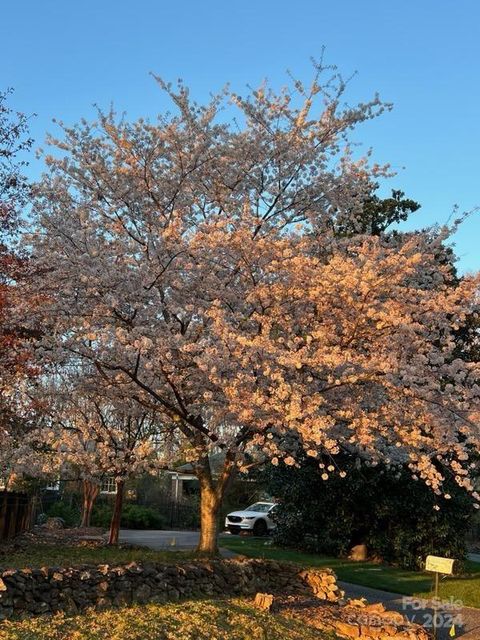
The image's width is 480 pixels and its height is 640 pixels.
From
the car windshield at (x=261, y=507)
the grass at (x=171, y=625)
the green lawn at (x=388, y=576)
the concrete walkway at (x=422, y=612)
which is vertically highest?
the car windshield at (x=261, y=507)

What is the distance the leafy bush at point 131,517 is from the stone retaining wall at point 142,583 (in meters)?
15.6

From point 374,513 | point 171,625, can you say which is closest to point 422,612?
point 171,625

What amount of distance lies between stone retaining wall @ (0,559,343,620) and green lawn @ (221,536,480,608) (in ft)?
3.47

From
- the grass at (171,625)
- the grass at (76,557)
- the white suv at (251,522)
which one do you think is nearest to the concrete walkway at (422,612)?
the grass at (171,625)

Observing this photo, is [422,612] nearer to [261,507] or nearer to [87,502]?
[87,502]

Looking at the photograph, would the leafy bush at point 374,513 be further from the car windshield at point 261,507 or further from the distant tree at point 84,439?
the car windshield at point 261,507

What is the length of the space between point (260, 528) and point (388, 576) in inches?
439

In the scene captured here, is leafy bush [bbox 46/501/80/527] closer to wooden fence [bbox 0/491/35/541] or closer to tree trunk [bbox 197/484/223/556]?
wooden fence [bbox 0/491/35/541]

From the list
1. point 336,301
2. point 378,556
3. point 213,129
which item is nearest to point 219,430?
point 336,301

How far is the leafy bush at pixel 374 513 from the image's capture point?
16.1 metres

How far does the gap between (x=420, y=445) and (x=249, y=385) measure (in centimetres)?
270

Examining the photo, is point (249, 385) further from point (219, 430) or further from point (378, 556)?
point (378, 556)

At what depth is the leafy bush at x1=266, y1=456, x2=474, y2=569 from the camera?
16125 millimetres

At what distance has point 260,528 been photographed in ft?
81.2
